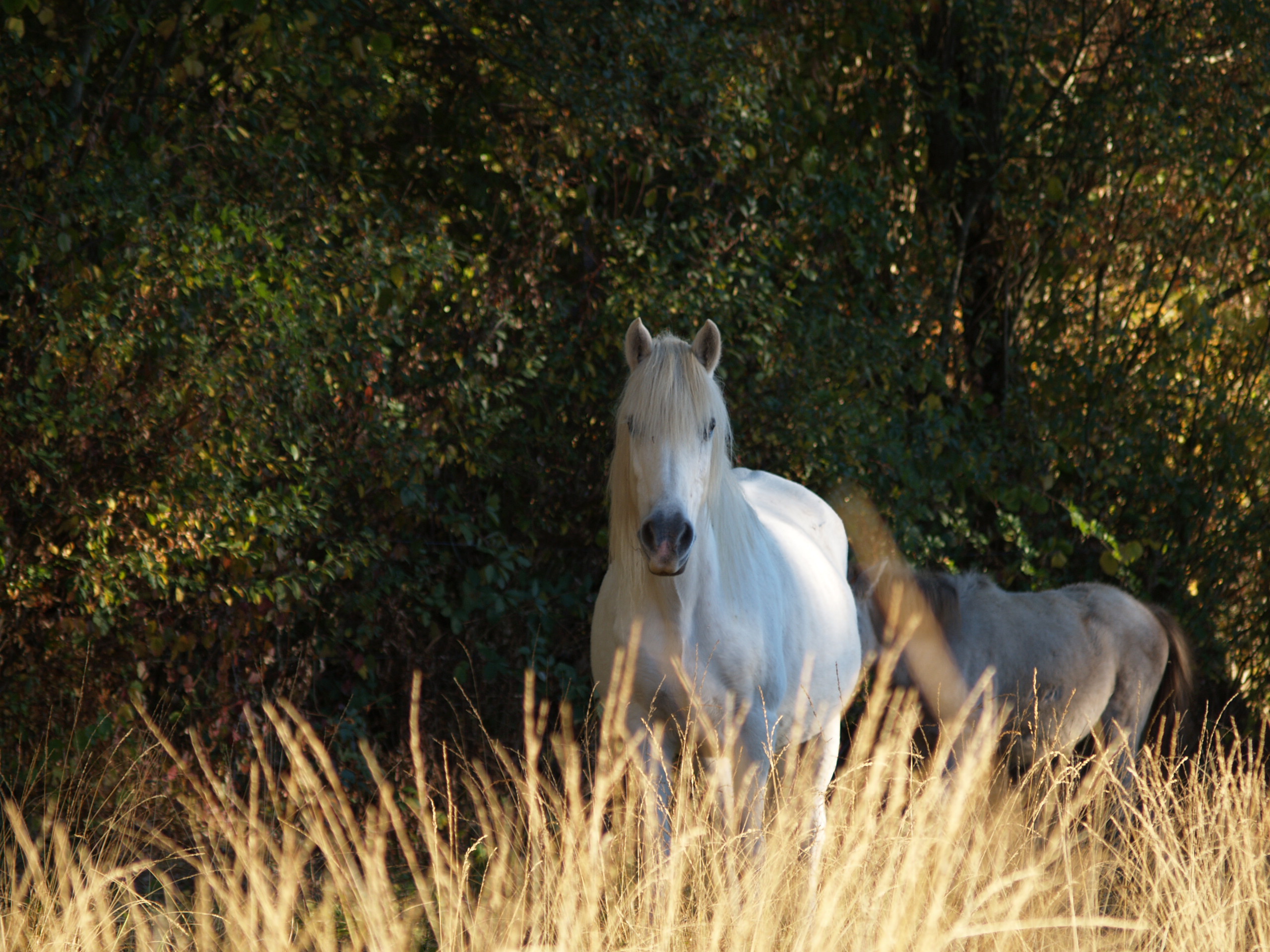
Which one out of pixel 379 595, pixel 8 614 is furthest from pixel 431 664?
pixel 8 614

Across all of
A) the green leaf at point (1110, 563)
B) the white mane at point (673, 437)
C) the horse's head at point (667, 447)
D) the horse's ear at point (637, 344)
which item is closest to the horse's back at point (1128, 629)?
the green leaf at point (1110, 563)

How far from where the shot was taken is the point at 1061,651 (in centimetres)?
493

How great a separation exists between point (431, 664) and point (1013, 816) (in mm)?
2766

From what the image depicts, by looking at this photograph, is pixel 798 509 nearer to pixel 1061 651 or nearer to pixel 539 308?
pixel 1061 651

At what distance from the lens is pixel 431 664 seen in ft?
17.0

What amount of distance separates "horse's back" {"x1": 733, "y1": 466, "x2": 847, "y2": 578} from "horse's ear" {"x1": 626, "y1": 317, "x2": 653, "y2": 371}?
1033 mm

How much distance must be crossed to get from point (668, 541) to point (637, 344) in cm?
69

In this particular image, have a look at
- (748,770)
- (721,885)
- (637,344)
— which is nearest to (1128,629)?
(748,770)

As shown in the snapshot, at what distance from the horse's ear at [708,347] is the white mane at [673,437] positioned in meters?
0.04

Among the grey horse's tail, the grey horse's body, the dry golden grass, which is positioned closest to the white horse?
the dry golden grass

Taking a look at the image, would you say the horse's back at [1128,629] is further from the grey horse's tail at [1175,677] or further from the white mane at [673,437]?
the white mane at [673,437]

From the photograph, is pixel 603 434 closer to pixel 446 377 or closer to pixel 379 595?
pixel 446 377

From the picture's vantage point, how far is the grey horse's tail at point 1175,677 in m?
5.02

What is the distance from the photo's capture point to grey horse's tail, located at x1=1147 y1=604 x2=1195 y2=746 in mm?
5023
